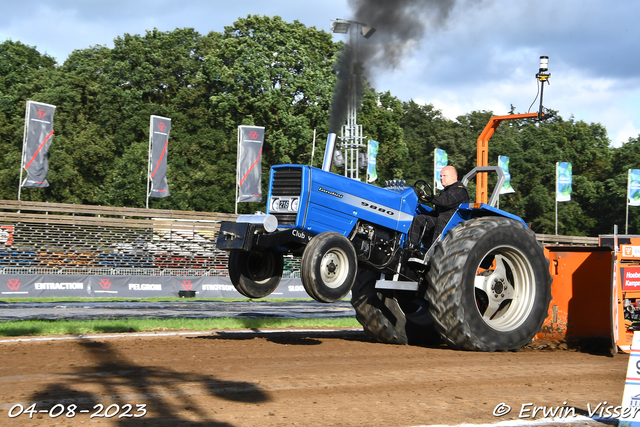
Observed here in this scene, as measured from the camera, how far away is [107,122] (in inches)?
1923

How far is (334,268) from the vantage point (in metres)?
7.78

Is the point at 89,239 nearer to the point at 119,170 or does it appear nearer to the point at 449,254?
the point at 119,170

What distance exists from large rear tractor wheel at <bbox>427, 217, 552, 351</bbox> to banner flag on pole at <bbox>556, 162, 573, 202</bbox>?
4059cm

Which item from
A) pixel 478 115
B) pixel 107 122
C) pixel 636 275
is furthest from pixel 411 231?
pixel 478 115

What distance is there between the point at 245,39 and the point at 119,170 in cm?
1263

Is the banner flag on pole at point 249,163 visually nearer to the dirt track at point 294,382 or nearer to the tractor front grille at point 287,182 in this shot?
the dirt track at point 294,382

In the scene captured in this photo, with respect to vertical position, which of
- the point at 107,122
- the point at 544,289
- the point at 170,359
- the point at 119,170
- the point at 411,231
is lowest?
the point at 170,359

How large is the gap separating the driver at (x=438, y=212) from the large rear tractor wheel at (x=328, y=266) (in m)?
1.46

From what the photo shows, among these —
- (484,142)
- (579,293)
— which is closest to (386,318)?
(579,293)

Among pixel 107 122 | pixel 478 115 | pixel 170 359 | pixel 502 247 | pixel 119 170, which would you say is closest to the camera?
pixel 170 359

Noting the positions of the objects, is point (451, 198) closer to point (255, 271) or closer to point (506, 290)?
point (506, 290)

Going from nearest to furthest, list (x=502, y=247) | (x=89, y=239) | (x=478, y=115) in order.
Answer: (x=502, y=247)
(x=89, y=239)
(x=478, y=115)

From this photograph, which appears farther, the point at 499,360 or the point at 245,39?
the point at 245,39

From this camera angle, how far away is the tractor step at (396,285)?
8.56 meters
